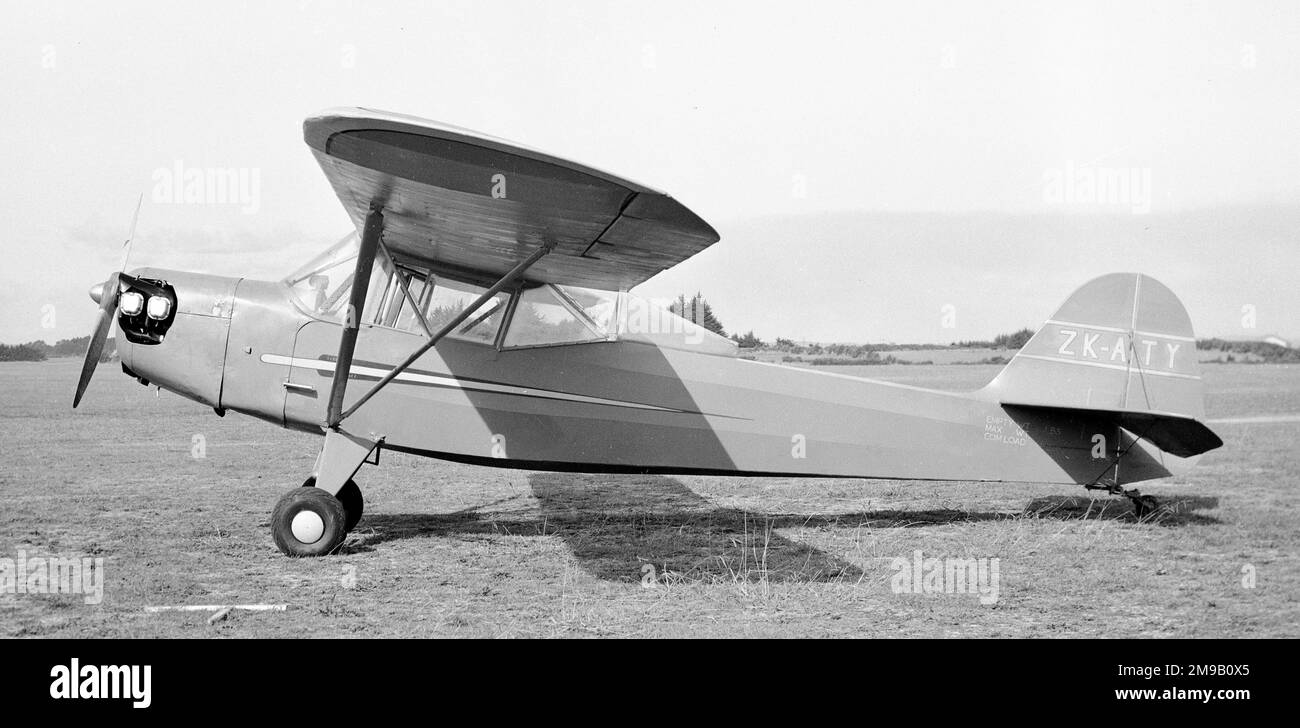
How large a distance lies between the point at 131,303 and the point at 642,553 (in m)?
4.14

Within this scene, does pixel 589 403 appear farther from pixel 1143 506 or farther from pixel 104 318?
pixel 1143 506

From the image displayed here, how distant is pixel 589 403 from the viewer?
6.64m

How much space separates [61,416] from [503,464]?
1598cm

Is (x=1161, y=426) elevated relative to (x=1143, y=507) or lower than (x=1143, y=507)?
elevated

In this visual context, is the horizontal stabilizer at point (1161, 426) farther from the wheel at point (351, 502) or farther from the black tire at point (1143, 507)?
the wheel at point (351, 502)

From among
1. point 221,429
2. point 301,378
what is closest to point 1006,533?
point 301,378

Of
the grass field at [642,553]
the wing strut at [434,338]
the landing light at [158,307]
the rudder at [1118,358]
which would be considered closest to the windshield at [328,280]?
the wing strut at [434,338]

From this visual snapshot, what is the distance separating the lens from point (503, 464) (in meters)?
6.66

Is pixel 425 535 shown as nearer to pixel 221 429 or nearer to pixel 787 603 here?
pixel 787 603

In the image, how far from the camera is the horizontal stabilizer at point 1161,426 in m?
6.59

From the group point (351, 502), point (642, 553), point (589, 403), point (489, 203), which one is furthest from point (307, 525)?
point (489, 203)

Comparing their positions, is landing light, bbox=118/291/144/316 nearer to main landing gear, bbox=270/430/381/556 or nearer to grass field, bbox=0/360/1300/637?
main landing gear, bbox=270/430/381/556

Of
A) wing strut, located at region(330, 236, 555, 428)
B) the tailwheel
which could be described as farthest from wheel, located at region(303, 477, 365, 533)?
the tailwheel

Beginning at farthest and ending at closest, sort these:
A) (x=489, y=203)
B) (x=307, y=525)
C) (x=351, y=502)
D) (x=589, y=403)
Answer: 1. (x=351, y=502)
2. (x=589, y=403)
3. (x=307, y=525)
4. (x=489, y=203)
